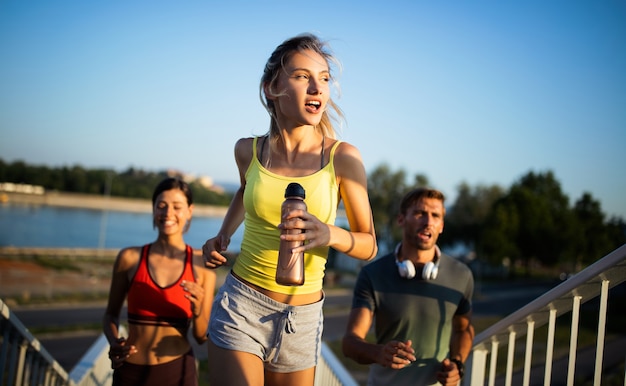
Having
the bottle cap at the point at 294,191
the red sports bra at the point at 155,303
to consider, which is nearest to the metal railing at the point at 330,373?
the red sports bra at the point at 155,303

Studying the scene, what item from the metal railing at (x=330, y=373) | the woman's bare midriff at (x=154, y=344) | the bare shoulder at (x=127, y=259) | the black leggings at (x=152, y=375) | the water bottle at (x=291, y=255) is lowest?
the metal railing at (x=330, y=373)

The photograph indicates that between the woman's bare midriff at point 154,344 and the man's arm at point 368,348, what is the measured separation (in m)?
1.13

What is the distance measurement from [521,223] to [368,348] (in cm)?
4761

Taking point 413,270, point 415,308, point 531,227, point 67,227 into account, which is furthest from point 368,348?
point 67,227

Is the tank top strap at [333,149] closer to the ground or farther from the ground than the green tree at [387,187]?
A: closer to the ground

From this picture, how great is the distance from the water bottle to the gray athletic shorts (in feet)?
1.25

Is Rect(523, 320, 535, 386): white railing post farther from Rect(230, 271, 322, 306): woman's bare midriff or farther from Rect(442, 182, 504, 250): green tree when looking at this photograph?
Rect(442, 182, 504, 250): green tree

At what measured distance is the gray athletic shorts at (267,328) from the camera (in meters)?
1.93

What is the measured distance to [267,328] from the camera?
1.97m

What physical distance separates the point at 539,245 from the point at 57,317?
41148 mm

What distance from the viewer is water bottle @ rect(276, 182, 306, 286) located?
62.4 inches

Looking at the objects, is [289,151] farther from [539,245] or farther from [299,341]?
[539,245]

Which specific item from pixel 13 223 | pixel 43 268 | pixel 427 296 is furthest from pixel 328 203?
pixel 13 223

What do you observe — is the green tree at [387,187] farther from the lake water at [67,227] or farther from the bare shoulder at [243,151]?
the bare shoulder at [243,151]
